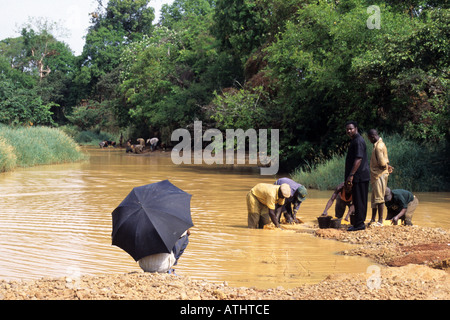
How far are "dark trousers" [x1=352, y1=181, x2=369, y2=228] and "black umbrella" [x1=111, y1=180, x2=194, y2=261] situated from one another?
4.80m

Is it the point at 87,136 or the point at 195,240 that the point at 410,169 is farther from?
the point at 87,136

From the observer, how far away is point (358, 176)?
33.7 ft

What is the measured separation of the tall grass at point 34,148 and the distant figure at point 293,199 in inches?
608

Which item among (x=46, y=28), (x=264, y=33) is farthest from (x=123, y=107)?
(x=46, y=28)

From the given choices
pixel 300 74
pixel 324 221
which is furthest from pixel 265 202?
pixel 300 74

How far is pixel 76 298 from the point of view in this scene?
5.29m

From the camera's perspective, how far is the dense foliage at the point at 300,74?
17875mm

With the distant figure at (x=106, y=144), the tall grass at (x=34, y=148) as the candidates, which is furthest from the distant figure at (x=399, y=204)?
the distant figure at (x=106, y=144)

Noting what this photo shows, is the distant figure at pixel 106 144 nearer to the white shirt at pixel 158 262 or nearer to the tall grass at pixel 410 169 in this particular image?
the tall grass at pixel 410 169

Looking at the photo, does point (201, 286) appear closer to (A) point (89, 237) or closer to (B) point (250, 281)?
(B) point (250, 281)

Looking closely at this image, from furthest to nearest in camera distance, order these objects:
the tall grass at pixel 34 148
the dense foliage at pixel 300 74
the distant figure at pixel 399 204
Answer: the tall grass at pixel 34 148
the dense foliage at pixel 300 74
the distant figure at pixel 399 204

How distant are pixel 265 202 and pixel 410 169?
8.43m

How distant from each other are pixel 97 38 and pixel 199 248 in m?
55.3

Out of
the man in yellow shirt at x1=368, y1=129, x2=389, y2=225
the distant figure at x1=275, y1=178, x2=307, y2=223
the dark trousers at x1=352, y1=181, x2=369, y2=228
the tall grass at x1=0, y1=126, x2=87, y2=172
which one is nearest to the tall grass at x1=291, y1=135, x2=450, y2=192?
the distant figure at x1=275, y1=178, x2=307, y2=223
